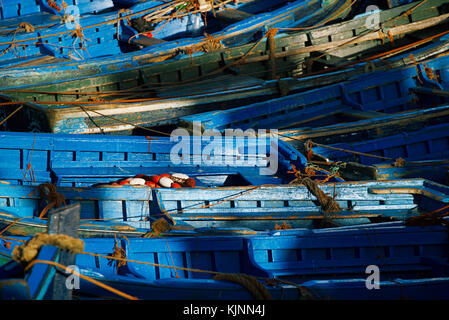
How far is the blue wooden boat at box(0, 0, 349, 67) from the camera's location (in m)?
11.7

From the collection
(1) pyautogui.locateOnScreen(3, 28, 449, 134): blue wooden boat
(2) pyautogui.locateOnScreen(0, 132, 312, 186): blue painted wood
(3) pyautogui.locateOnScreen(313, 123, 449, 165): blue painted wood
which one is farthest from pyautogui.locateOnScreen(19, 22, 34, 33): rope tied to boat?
(3) pyautogui.locateOnScreen(313, 123, 449, 165): blue painted wood

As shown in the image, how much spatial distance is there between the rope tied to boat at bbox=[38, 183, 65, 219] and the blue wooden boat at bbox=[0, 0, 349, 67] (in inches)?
228

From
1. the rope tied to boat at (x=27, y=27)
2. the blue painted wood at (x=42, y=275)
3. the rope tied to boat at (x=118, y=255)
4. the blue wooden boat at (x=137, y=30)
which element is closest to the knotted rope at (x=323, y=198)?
the rope tied to boat at (x=118, y=255)

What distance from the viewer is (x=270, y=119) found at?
9031 millimetres

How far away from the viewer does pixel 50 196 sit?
246 inches

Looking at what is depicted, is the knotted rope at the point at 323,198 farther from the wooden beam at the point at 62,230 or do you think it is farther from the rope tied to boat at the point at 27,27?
the rope tied to boat at the point at 27,27

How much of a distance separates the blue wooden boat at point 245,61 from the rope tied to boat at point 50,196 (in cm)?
387

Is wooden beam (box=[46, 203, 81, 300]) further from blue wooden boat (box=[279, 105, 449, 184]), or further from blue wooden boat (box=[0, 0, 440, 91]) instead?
blue wooden boat (box=[0, 0, 440, 91])

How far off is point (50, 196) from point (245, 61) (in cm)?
554

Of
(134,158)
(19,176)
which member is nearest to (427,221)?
(134,158)

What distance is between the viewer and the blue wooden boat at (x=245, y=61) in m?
9.94
